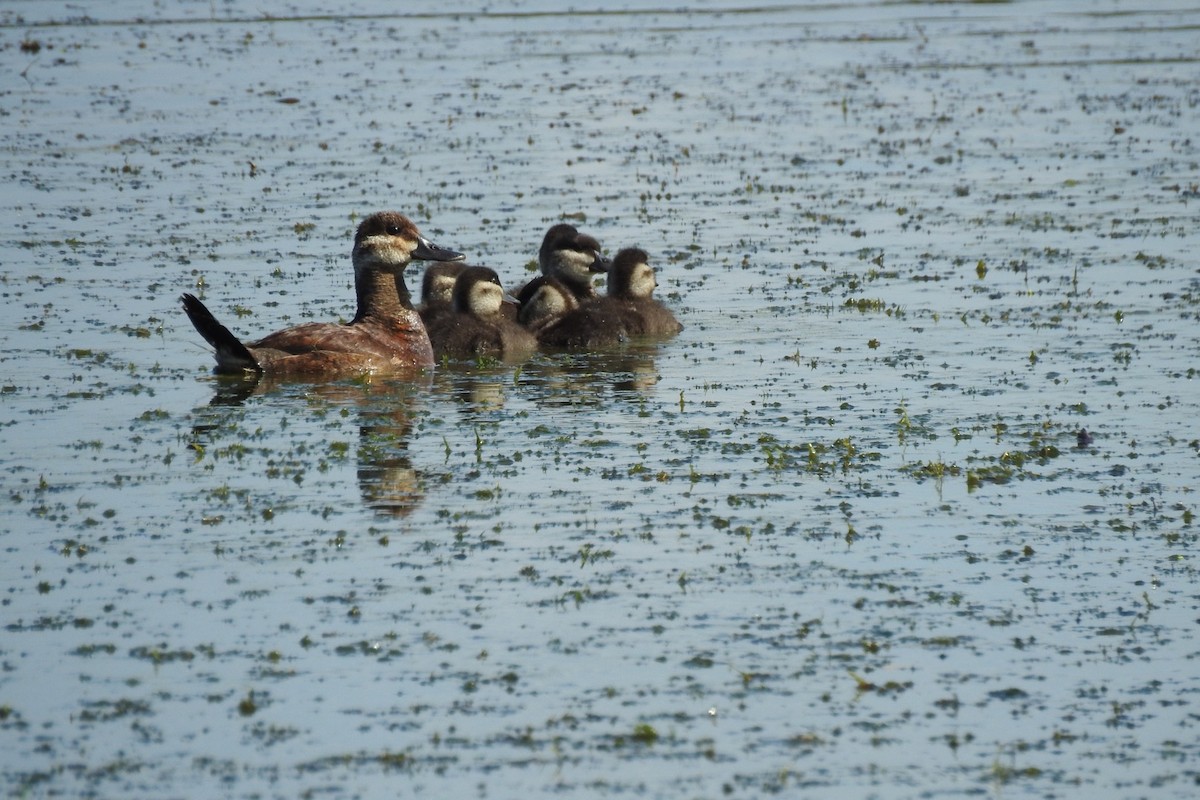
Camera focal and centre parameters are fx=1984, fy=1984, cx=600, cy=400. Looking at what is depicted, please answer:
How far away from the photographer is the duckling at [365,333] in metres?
12.6

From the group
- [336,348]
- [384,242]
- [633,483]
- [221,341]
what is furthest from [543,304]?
[633,483]

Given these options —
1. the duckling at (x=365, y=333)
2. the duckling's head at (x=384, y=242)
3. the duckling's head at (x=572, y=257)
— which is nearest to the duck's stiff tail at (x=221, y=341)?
the duckling at (x=365, y=333)

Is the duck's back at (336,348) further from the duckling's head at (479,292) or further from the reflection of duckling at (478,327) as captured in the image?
the duckling's head at (479,292)

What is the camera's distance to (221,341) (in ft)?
40.5

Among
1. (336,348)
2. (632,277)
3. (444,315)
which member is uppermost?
(632,277)

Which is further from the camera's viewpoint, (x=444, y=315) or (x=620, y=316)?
(x=444, y=315)

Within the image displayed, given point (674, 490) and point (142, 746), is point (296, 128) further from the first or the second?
point (142, 746)

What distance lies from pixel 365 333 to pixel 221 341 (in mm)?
1065

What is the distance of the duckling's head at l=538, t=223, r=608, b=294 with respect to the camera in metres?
15.0

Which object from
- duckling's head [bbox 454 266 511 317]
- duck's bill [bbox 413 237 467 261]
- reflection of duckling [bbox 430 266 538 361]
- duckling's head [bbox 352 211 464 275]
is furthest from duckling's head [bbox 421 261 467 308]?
duckling's head [bbox 352 211 464 275]

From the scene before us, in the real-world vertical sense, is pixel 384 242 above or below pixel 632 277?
above

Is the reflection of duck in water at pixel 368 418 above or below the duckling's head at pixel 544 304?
below

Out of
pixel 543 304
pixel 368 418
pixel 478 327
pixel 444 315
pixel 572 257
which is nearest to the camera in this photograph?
pixel 368 418

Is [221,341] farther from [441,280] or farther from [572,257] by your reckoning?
[572,257]
